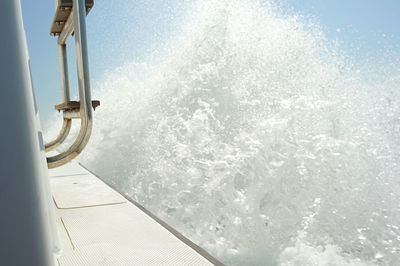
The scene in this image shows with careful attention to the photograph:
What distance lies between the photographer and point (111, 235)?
1701 millimetres

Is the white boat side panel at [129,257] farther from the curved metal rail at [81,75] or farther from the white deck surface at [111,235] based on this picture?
the curved metal rail at [81,75]

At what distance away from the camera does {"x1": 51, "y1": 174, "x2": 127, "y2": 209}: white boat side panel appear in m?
2.30

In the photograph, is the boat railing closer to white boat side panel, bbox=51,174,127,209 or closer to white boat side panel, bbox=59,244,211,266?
white boat side panel, bbox=59,244,211,266

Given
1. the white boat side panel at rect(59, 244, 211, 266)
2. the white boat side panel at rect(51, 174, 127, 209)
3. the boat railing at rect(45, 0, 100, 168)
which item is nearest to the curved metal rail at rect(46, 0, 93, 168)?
the boat railing at rect(45, 0, 100, 168)

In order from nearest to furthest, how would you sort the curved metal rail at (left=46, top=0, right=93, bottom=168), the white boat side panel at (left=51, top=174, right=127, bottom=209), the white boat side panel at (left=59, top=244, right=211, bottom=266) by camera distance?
the curved metal rail at (left=46, top=0, right=93, bottom=168) → the white boat side panel at (left=59, top=244, right=211, bottom=266) → the white boat side panel at (left=51, top=174, right=127, bottom=209)

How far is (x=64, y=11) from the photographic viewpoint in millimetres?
1099

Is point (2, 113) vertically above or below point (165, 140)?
above

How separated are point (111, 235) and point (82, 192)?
1.02m

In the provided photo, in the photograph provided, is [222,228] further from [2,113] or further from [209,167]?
[2,113]

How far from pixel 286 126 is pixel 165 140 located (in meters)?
2.32

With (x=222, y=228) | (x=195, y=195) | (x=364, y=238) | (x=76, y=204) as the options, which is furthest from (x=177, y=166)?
(x=76, y=204)

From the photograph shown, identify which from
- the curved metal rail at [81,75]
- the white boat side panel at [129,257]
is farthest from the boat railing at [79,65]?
the white boat side panel at [129,257]

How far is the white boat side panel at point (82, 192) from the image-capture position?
230 centimetres

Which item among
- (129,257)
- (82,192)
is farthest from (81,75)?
(82,192)
